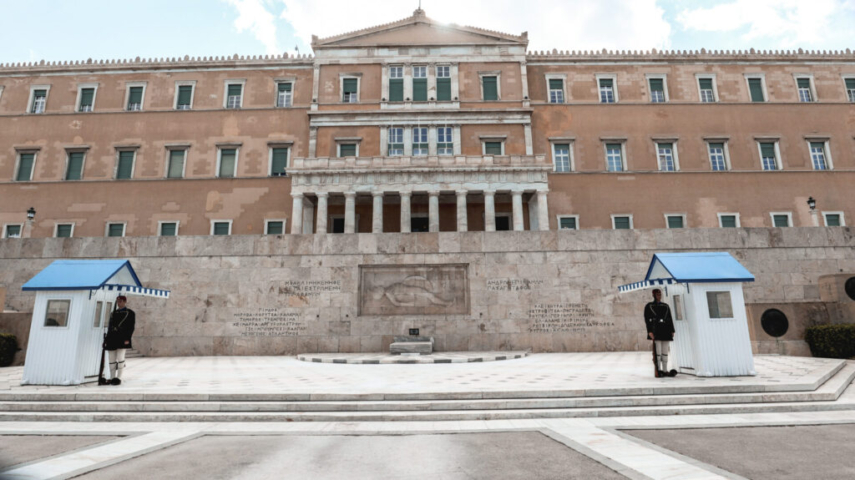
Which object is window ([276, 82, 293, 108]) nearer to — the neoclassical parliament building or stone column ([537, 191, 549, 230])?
the neoclassical parliament building

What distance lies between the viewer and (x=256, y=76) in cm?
3378

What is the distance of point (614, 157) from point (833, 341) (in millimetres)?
21644

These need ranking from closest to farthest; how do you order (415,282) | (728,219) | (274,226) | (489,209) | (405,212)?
(415,282) → (405,212) → (489,209) → (274,226) → (728,219)

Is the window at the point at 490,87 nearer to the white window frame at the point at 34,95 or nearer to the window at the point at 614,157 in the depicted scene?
the window at the point at 614,157

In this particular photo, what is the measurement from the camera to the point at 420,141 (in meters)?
32.2

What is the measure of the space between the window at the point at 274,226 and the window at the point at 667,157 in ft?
86.9

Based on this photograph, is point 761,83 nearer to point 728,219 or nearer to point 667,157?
point 667,157

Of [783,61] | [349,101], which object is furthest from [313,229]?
[783,61]

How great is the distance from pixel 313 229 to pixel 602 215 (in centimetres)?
1971

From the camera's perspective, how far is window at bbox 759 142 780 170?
32094 millimetres

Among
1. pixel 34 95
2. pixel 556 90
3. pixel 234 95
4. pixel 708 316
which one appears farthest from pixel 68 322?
pixel 34 95

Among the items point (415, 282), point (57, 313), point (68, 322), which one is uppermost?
point (415, 282)

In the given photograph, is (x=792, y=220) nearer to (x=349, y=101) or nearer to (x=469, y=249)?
(x=469, y=249)

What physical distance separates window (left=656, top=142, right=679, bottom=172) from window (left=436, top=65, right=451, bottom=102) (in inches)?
610
